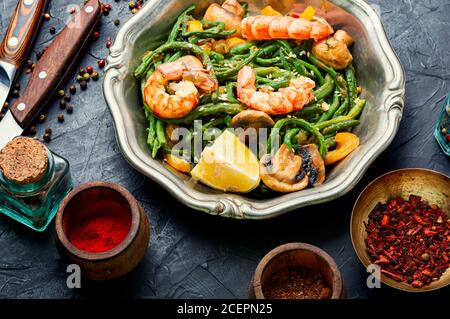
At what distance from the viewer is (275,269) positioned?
179 inches

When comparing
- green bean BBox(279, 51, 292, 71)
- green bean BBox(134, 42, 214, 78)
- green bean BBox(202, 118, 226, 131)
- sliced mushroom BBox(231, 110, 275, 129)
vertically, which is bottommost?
green bean BBox(202, 118, 226, 131)

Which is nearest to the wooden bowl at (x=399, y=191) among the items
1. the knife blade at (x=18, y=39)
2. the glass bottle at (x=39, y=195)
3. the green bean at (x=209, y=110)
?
the green bean at (x=209, y=110)

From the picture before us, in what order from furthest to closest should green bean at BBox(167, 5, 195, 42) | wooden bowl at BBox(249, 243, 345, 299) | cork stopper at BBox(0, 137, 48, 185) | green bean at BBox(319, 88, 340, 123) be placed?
1. green bean at BBox(167, 5, 195, 42)
2. green bean at BBox(319, 88, 340, 123)
3. cork stopper at BBox(0, 137, 48, 185)
4. wooden bowl at BBox(249, 243, 345, 299)

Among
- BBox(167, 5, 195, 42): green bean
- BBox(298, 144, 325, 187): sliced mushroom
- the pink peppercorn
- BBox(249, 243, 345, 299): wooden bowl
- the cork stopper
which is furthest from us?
the pink peppercorn

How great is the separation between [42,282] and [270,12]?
6.76ft

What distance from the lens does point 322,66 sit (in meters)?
5.22

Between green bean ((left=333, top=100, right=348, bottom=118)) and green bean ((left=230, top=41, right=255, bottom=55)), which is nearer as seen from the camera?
green bean ((left=333, top=100, right=348, bottom=118))

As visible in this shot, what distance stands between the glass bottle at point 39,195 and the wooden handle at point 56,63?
1.48ft

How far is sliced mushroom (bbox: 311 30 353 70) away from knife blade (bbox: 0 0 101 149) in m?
1.38

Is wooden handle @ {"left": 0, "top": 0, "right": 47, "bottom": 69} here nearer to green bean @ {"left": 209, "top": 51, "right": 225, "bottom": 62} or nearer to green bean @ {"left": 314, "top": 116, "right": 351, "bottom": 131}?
green bean @ {"left": 209, "top": 51, "right": 225, "bottom": 62}

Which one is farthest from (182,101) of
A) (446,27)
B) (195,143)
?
(446,27)

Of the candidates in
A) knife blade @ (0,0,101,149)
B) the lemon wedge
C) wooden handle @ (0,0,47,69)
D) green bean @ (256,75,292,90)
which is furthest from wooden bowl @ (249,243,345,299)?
wooden handle @ (0,0,47,69)

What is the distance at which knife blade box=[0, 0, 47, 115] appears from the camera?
5310mm

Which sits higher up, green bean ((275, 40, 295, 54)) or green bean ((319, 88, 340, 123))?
green bean ((275, 40, 295, 54))
